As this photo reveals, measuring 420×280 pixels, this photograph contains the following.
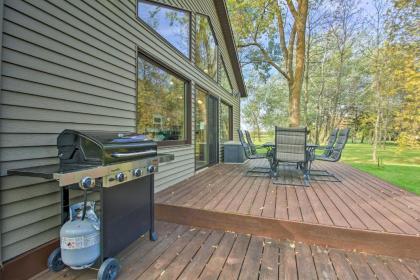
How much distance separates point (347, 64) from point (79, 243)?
20.0 meters

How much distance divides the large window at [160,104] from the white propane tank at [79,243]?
182cm

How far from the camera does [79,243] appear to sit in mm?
1647

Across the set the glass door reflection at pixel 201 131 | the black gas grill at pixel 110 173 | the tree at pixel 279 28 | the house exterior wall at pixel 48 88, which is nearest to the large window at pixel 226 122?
the glass door reflection at pixel 201 131

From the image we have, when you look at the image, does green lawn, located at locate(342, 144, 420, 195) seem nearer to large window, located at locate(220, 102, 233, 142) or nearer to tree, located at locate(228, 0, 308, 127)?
tree, located at locate(228, 0, 308, 127)

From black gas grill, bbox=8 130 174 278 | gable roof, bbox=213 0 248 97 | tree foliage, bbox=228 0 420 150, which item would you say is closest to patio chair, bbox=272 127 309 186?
black gas grill, bbox=8 130 174 278

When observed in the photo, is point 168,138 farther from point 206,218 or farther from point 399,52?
point 399,52

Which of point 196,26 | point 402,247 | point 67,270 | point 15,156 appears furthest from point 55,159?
point 196,26

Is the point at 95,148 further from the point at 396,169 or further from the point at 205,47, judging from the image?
the point at 396,169

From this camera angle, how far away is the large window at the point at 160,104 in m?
3.44

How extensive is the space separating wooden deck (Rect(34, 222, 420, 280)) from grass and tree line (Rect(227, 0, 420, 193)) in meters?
3.05

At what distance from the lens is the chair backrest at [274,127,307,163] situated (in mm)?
4066

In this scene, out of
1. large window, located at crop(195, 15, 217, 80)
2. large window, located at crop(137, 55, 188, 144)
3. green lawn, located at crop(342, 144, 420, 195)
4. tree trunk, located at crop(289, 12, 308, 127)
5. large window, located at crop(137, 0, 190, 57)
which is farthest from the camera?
tree trunk, located at crop(289, 12, 308, 127)

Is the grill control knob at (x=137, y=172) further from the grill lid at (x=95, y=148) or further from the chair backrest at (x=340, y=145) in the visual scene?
the chair backrest at (x=340, y=145)

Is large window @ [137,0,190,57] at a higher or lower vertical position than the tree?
lower
